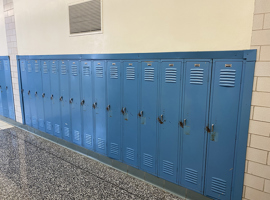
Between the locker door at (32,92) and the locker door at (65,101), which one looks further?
the locker door at (32,92)

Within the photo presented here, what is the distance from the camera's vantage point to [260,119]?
2201 mm

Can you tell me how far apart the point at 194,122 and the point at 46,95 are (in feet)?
11.9

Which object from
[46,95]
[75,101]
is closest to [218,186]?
[75,101]

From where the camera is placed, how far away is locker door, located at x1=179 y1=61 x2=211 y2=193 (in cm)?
254

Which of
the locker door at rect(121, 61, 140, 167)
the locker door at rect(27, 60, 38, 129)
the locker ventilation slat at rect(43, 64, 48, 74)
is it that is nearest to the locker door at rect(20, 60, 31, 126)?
the locker door at rect(27, 60, 38, 129)

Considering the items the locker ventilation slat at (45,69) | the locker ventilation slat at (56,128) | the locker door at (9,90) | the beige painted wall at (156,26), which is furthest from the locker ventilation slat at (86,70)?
the locker door at (9,90)

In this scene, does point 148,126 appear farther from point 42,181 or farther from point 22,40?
point 22,40

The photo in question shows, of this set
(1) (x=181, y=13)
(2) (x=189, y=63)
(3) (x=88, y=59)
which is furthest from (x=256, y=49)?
(3) (x=88, y=59)

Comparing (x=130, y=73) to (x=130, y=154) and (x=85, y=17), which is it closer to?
(x=130, y=154)

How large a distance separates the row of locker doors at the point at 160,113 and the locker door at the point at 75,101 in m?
0.02

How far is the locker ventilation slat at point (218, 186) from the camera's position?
251 cm

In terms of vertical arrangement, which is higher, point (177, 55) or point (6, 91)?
point (177, 55)

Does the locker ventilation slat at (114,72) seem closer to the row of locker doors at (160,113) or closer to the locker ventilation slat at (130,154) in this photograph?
the row of locker doors at (160,113)

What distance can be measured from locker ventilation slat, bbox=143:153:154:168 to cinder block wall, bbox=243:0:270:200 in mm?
1298
